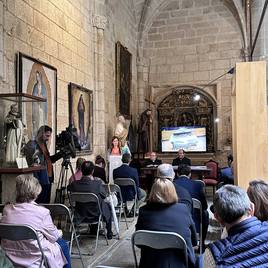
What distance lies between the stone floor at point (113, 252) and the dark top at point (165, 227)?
51.1 inches

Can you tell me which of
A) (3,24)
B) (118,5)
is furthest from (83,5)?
(3,24)

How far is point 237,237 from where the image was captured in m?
1.54

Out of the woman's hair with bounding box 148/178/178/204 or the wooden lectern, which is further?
the wooden lectern

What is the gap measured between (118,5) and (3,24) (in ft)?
18.2

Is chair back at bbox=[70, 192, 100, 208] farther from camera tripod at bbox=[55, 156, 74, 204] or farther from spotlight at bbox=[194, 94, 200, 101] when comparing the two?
spotlight at bbox=[194, 94, 200, 101]

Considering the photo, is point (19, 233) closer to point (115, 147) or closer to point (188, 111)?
point (115, 147)

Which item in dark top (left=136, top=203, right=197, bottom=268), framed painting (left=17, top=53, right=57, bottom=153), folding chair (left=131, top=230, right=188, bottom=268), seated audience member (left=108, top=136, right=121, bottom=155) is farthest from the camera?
seated audience member (left=108, top=136, right=121, bottom=155)

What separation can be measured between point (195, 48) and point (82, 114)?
559 centimetres

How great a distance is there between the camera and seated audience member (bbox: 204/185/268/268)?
148cm

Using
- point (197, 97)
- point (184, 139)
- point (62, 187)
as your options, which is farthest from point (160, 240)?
point (197, 97)

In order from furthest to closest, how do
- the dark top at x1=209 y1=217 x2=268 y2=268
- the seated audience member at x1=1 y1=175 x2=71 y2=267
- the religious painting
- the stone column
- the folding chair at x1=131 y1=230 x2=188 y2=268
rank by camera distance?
the religious painting, the stone column, the seated audience member at x1=1 y1=175 x2=71 y2=267, the folding chair at x1=131 y1=230 x2=188 y2=268, the dark top at x1=209 y1=217 x2=268 y2=268

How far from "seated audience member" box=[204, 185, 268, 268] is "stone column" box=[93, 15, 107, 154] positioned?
587cm

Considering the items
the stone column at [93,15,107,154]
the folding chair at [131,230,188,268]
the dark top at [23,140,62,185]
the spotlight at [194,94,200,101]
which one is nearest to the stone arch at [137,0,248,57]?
the spotlight at [194,94,200,101]

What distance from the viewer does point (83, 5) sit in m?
7.03
